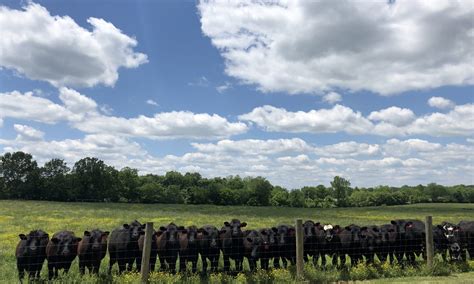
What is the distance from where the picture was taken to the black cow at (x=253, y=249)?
12.7 metres

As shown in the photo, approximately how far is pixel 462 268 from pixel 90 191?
344 feet

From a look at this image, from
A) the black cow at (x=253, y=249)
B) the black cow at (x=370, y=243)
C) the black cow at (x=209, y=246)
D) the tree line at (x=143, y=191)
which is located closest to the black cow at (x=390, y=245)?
the black cow at (x=370, y=243)

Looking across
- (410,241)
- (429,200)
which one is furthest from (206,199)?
(410,241)

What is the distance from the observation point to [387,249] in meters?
14.8

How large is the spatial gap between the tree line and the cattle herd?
96.3 metres

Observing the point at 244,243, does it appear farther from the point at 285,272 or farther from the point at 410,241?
the point at 410,241

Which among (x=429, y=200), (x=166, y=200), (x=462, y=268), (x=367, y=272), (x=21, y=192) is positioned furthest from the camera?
(x=429, y=200)

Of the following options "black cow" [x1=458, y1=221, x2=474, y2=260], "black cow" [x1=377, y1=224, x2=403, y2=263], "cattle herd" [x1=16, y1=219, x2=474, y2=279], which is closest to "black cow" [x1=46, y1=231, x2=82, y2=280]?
"cattle herd" [x1=16, y1=219, x2=474, y2=279]

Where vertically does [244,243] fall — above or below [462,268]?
above

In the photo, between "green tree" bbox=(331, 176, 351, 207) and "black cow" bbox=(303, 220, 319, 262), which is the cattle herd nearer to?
"black cow" bbox=(303, 220, 319, 262)

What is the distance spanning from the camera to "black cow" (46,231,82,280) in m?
11.5

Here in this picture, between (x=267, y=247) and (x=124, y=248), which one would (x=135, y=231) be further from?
(x=267, y=247)

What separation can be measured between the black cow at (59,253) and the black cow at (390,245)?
9962mm

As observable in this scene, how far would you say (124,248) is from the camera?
12492 millimetres
